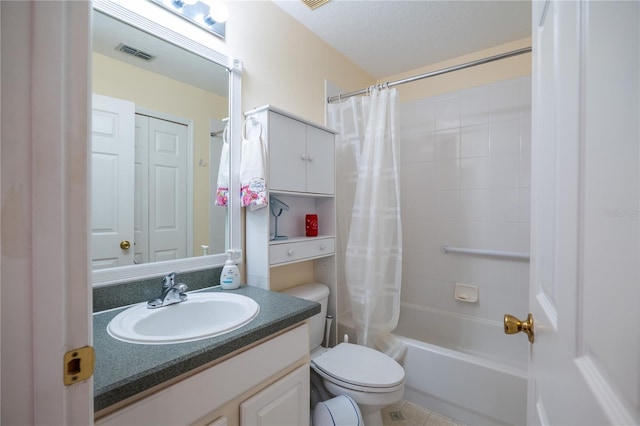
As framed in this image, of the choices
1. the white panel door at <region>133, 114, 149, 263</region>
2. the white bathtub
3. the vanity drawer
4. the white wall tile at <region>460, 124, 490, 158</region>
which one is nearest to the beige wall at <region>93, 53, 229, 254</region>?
the white panel door at <region>133, 114, 149, 263</region>

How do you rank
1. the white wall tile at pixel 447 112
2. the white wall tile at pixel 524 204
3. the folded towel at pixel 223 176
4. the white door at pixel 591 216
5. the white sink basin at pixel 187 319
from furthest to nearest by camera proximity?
the white wall tile at pixel 447 112 < the white wall tile at pixel 524 204 < the folded towel at pixel 223 176 < the white sink basin at pixel 187 319 < the white door at pixel 591 216

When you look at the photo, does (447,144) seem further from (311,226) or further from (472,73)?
(311,226)

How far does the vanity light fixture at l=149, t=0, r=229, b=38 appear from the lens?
3.93 feet

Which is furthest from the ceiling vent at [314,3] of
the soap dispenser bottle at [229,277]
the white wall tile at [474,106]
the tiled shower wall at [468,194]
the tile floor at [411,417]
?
the tile floor at [411,417]

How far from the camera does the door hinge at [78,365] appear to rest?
38 centimetres

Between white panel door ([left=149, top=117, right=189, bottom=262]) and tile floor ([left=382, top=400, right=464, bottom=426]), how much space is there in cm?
151

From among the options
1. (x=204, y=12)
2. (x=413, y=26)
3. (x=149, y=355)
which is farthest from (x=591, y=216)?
(x=413, y=26)

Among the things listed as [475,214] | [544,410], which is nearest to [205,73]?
[544,410]

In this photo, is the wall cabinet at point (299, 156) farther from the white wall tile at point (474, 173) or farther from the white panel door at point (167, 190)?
the white wall tile at point (474, 173)

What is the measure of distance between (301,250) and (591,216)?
1303mm

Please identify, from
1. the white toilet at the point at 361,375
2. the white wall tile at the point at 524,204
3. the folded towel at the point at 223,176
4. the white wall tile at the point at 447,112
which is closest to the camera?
the white toilet at the point at 361,375

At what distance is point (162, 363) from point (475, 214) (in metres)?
2.23

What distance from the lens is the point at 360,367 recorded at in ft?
4.53

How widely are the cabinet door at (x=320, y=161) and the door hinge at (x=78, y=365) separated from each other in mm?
1295
